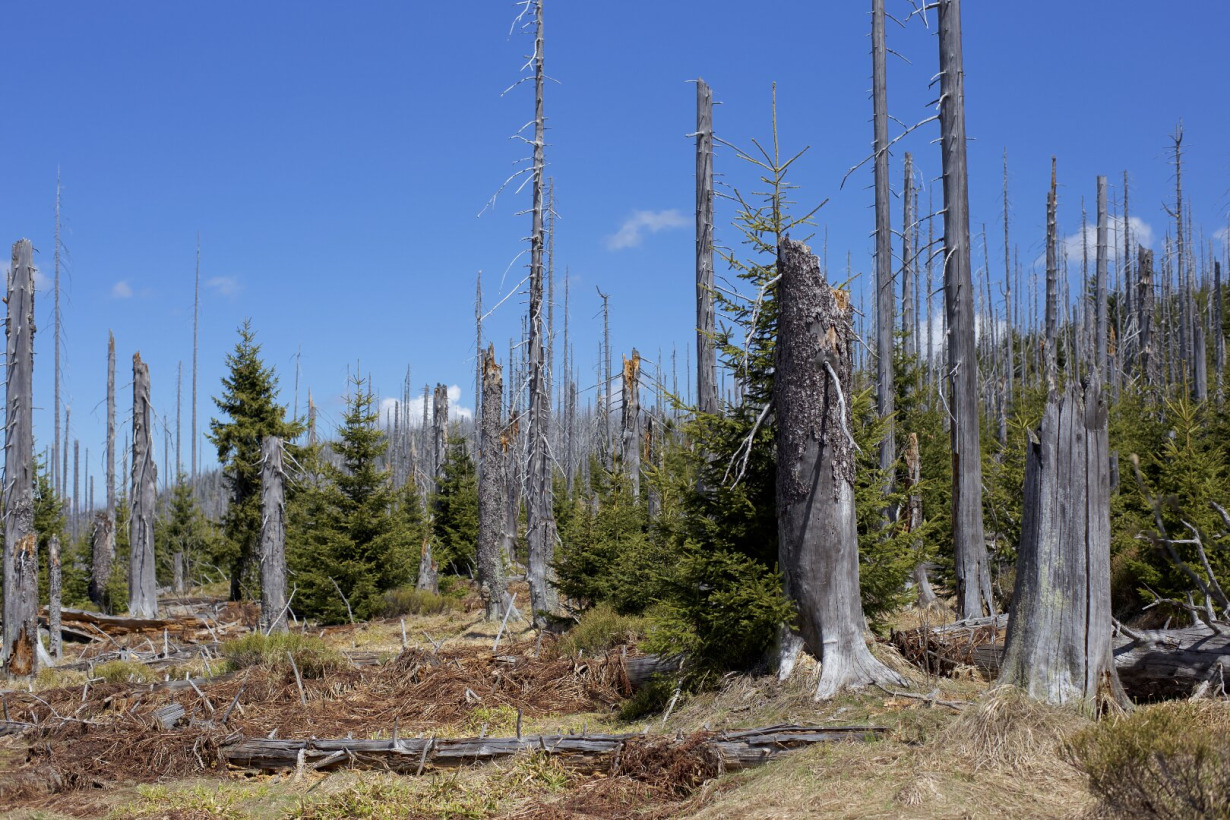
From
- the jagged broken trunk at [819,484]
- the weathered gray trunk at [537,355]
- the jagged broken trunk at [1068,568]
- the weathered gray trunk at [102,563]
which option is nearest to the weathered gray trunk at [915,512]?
the weathered gray trunk at [537,355]

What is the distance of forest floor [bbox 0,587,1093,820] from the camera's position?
5.52 m

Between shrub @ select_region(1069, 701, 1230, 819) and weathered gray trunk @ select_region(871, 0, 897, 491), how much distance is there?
40.6 ft

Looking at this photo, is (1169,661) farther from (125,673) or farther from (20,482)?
(20,482)

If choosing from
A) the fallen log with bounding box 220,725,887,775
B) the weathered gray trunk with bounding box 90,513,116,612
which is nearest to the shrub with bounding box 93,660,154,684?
the fallen log with bounding box 220,725,887,775

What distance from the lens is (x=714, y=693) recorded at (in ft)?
27.1

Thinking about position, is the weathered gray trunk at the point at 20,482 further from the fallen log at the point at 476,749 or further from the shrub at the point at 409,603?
the fallen log at the point at 476,749

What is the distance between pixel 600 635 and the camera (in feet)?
39.2

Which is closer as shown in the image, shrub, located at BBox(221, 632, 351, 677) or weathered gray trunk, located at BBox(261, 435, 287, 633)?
shrub, located at BBox(221, 632, 351, 677)

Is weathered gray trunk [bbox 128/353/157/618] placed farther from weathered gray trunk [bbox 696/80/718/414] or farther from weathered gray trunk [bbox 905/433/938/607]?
weathered gray trunk [bbox 905/433/938/607]

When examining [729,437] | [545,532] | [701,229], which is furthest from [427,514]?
[729,437]

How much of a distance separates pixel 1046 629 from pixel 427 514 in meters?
27.9

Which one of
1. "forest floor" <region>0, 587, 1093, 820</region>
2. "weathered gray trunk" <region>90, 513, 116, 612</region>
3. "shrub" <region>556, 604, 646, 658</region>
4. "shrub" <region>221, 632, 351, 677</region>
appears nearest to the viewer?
"forest floor" <region>0, 587, 1093, 820</region>

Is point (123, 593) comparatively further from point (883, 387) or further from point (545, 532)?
point (883, 387)

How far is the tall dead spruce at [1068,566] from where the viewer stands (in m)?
5.97
